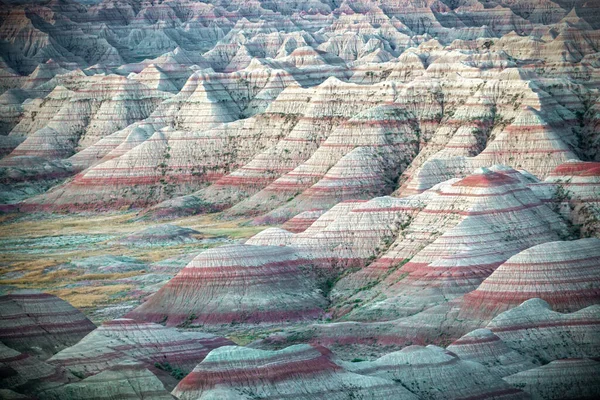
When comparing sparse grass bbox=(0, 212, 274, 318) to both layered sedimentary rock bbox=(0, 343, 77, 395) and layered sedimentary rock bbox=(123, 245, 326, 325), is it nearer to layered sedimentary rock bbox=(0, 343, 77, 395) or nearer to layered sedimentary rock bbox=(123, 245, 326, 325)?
layered sedimentary rock bbox=(123, 245, 326, 325)

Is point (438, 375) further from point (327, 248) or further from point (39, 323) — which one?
point (327, 248)

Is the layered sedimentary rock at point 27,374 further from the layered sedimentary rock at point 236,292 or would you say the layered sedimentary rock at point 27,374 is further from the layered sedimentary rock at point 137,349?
the layered sedimentary rock at point 236,292

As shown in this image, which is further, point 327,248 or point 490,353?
point 327,248

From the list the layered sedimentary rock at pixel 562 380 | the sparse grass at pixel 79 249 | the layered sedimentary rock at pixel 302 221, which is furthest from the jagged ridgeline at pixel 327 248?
the sparse grass at pixel 79 249

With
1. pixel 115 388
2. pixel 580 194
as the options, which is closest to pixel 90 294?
pixel 580 194

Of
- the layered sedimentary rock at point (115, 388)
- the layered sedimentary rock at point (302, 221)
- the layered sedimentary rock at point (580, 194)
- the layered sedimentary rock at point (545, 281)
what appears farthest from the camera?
the layered sedimentary rock at point (302, 221)

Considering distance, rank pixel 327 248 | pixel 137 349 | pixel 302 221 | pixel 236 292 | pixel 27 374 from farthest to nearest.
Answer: pixel 302 221 < pixel 327 248 < pixel 236 292 < pixel 137 349 < pixel 27 374
